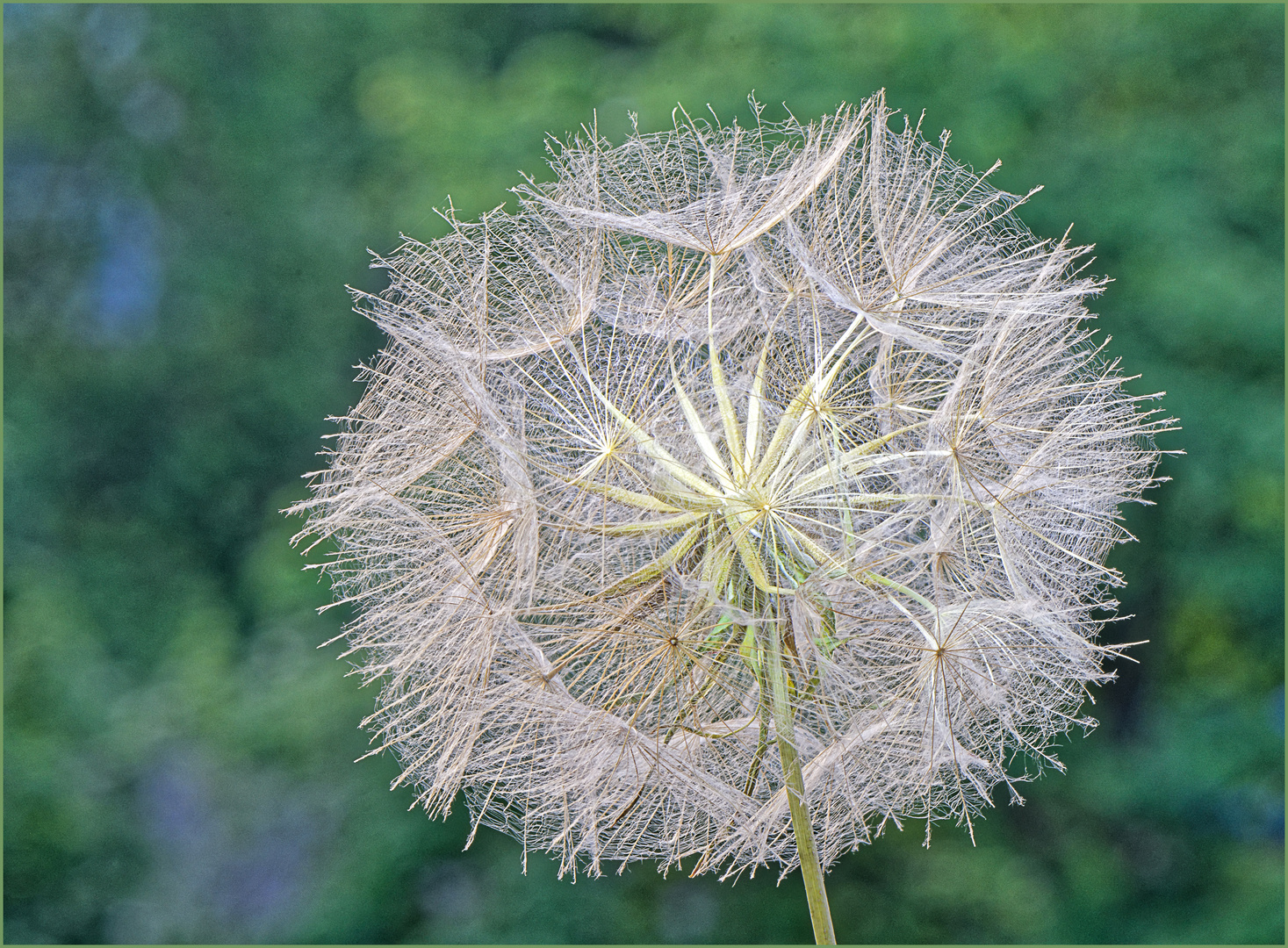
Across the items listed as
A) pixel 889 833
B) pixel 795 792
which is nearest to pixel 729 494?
pixel 795 792

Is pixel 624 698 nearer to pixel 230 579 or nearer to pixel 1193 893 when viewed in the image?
pixel 1193 893

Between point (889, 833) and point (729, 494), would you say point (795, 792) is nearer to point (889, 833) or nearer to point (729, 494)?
point (729, 494)

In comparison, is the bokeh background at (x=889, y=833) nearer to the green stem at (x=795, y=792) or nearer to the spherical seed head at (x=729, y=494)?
the spherical seed head at (x=729, y=494)

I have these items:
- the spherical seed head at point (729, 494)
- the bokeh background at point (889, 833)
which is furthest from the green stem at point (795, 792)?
the bokeh background at point (889, 833)

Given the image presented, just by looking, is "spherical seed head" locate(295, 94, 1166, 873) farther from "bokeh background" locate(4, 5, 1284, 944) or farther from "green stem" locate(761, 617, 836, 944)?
"bokeh background" locate(4, 5, 1284, 944)

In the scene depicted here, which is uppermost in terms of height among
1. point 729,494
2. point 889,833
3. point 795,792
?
point 889,833

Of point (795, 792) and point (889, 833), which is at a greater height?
point (889, 833)
